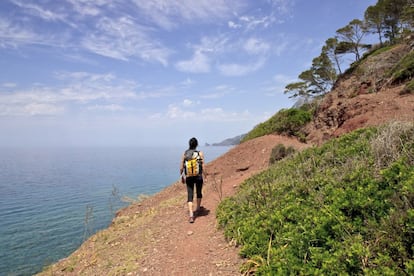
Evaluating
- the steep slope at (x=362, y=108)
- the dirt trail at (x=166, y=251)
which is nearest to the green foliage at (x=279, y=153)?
the steep slope at (x=362, y=108)

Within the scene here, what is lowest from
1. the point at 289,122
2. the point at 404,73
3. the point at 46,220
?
the point at 46,220

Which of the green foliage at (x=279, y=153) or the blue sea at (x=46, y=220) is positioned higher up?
the green foliage at (x=279, y=153)

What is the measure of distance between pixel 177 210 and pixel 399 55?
2407 centimetres

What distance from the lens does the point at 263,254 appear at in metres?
4.45

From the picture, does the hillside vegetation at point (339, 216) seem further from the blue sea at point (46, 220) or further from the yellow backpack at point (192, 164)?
the blue sea at point (46, 220)

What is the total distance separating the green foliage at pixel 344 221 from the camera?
3.02 meters

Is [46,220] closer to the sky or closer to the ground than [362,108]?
closer to the ground

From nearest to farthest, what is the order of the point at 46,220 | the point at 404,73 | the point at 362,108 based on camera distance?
1. the point at 362,108
2. the point at 404,73
3. the point at 46,220

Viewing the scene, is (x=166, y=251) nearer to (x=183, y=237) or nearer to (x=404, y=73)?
(x=183, y=237)

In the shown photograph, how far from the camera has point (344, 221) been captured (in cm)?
383

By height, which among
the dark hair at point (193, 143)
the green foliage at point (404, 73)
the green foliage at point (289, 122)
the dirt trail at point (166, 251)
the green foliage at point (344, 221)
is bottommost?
the dirt trail at point (166, 251)

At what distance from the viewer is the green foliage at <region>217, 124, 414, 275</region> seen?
3018 millimetres

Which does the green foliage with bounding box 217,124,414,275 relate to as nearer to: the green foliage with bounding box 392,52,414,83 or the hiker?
the hiker

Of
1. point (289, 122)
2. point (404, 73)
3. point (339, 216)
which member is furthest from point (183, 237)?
point (289, 122)
